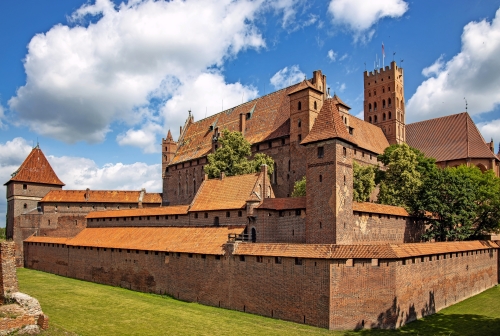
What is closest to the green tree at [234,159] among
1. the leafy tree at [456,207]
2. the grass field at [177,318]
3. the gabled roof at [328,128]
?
the gabled roof at [328,128]

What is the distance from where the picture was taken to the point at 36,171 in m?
55.4

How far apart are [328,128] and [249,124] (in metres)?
24.6

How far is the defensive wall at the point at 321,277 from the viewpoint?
22.5m

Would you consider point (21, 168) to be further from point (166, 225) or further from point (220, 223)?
point (220, 223)

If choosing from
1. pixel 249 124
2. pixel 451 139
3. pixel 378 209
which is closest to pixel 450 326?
pixel 378 209

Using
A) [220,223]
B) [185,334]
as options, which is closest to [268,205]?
[220,223]

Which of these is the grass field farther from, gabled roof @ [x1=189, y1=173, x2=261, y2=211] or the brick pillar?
gabled roof @ [x1=189, y1=173, x2=261, y2=211]

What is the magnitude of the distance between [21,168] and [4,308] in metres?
43.0

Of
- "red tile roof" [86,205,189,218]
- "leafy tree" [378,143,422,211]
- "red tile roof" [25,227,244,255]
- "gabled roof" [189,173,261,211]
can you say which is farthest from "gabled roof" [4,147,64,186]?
"leafy tree" [378,143,422,211]

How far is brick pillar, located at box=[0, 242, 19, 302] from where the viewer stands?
17203mm

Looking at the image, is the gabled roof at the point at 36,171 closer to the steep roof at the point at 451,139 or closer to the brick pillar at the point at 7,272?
the brick pillar at the point at 7,272

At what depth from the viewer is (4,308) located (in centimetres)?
1603

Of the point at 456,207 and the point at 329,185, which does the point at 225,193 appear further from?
the point at 456,207

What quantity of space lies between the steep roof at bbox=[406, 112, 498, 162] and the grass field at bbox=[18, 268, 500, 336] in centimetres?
2482
